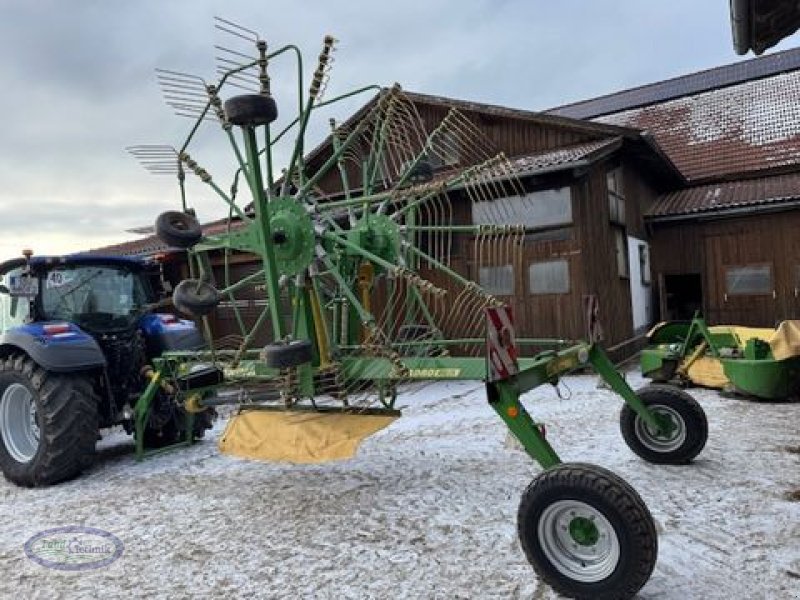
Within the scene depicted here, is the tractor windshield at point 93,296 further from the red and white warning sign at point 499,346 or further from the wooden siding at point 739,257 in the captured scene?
the wooden siding at point 739,257

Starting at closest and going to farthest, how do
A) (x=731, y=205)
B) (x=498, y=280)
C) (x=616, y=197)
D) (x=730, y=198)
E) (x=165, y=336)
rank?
(x=165, y=336) → (x=498, y=280) → (x=616, y=197) → (x=731, y=205) → (x=730, y=198)

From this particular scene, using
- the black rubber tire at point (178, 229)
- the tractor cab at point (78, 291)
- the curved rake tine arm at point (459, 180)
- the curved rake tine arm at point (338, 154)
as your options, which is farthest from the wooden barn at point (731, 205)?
the black rubber tire at point (178, 229)

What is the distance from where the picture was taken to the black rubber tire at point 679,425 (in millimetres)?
4578

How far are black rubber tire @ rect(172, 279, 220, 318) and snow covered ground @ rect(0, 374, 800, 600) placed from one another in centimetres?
135

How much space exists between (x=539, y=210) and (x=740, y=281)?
4.68 m

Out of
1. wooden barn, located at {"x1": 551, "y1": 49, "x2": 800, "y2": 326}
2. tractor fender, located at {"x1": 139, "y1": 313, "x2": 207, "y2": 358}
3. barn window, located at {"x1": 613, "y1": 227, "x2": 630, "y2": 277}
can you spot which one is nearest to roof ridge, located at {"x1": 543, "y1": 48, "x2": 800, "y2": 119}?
wooden barn, located at {"x1": 551, "y1": 49, "x2": 800, "y2": 326}

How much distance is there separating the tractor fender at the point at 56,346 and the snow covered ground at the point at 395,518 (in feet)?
3.19

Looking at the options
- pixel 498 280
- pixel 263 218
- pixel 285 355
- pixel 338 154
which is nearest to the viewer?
pixel 285 355

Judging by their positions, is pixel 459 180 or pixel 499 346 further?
pixel 459 180

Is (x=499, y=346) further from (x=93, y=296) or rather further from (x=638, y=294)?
Result: (x=638, y=294)

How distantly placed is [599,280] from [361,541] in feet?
25.0

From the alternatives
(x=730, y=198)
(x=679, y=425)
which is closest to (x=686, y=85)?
(x=730, y=198)

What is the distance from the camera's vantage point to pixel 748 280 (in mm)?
12117

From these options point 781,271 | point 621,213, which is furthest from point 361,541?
point 781,271
